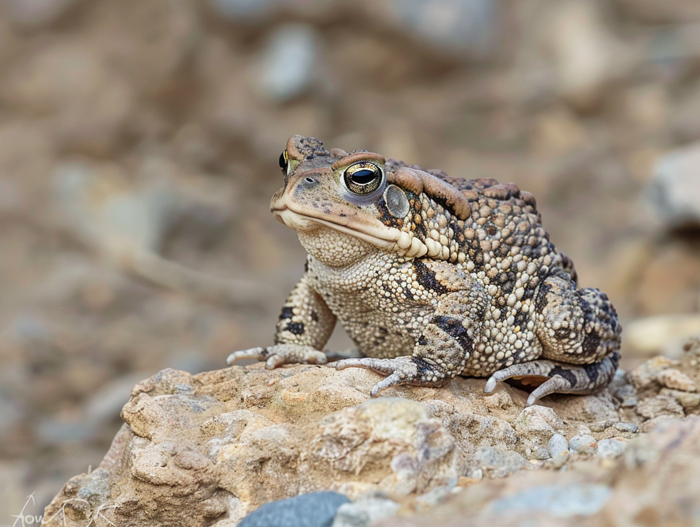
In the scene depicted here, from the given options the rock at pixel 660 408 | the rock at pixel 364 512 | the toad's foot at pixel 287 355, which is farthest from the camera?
the rock at pixel 660 408

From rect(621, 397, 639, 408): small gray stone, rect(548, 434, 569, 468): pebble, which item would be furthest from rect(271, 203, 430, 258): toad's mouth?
rect(621, 397, 639, 408): small gray stone

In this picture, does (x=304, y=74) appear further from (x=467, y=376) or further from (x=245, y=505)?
(x=245, y=505)

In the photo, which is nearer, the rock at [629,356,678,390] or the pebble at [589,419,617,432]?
the pebble at [589,419,617,432]

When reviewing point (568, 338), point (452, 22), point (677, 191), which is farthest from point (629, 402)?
point (452, 22)

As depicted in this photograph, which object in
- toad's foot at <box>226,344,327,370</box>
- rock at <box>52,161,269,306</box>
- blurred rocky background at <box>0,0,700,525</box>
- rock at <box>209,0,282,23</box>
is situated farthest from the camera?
rock at <box>209,0,282,23</box>

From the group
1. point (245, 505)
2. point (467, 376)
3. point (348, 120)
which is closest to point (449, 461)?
point (245, 505)

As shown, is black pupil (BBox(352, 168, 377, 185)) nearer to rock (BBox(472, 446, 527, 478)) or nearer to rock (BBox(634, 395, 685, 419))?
rock (BBox(472, 446, 527, 478))

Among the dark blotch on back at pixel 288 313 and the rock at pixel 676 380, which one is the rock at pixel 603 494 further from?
the rock at pixel 676 380

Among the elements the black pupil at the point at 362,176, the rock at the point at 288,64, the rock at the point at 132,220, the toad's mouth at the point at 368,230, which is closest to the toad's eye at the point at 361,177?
the black pupil at the point at 362,176
